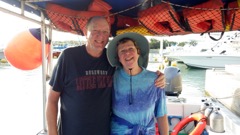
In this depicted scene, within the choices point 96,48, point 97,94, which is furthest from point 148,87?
point 96,48

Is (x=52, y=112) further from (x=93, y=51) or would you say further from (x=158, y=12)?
(x=158, y=12)

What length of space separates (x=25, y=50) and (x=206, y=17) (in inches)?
85.3

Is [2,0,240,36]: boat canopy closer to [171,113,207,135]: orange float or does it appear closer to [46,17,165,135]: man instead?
[46,17,165,135]: man

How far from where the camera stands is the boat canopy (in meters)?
2.05

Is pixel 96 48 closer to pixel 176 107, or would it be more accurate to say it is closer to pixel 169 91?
pixel 176 107

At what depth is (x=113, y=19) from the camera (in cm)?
260

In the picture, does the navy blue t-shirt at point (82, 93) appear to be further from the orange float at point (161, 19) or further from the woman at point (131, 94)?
the orange float at point (161, 19)

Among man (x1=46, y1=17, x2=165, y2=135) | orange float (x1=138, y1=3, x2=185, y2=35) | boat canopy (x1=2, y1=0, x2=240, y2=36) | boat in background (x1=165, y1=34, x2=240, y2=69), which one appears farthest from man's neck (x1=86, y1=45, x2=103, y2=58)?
boat in background (x1=165, y1=34, x2=240, y2=69)

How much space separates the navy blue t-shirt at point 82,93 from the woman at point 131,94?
78mm

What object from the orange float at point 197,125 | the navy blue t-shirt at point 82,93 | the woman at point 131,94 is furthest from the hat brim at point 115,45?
the orange float at point 197,125

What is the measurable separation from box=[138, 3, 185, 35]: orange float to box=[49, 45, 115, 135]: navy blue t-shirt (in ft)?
2.99

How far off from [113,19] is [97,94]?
126 cm

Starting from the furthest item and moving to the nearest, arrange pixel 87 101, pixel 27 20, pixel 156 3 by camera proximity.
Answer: pixel 27 20
pixel 156 3
pixel 87 101

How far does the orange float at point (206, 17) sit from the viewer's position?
198 cm
